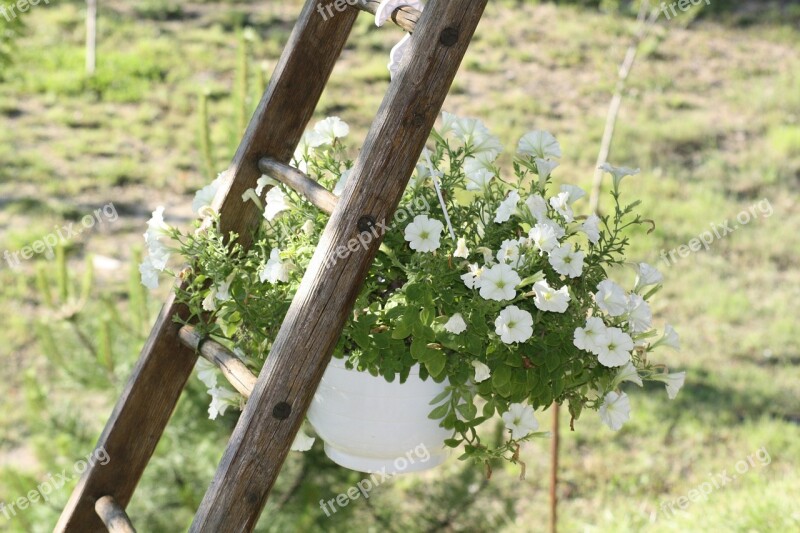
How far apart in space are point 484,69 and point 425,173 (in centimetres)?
432

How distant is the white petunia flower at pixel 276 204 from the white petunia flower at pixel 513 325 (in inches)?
14.9

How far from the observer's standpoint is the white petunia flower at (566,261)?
125 centimetres

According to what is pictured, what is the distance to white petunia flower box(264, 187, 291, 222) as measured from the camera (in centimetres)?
137

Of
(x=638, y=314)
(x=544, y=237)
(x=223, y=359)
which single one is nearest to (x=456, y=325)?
(x=544, y=237)

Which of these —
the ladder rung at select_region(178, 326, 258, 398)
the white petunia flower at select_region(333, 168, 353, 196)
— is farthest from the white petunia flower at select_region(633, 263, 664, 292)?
the ladder rung at select_region(178, 326, 258, 398)

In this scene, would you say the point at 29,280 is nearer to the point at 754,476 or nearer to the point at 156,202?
the point at 156,202

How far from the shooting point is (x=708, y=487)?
123 inches

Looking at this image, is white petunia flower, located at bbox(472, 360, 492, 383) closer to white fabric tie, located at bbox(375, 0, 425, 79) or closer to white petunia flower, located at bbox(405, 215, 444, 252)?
white petunia flower, located at bbox(405, 215, 444, 252)

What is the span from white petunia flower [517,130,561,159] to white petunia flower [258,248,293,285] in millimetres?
390

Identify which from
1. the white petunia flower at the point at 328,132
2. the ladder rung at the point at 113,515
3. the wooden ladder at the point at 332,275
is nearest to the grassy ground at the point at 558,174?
the white petunia flower at the point at 328,132

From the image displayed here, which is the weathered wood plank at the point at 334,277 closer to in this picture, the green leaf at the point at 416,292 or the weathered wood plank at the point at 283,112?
the green leaf at the point at 416,292

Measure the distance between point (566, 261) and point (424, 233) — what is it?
7.9 inches

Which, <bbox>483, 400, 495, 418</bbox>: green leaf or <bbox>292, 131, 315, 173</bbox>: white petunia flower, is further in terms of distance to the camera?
<bbox>292, 131, 315, 173</bbox>: white petunia flower

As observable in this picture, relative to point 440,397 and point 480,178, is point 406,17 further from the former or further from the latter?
point 440,397
